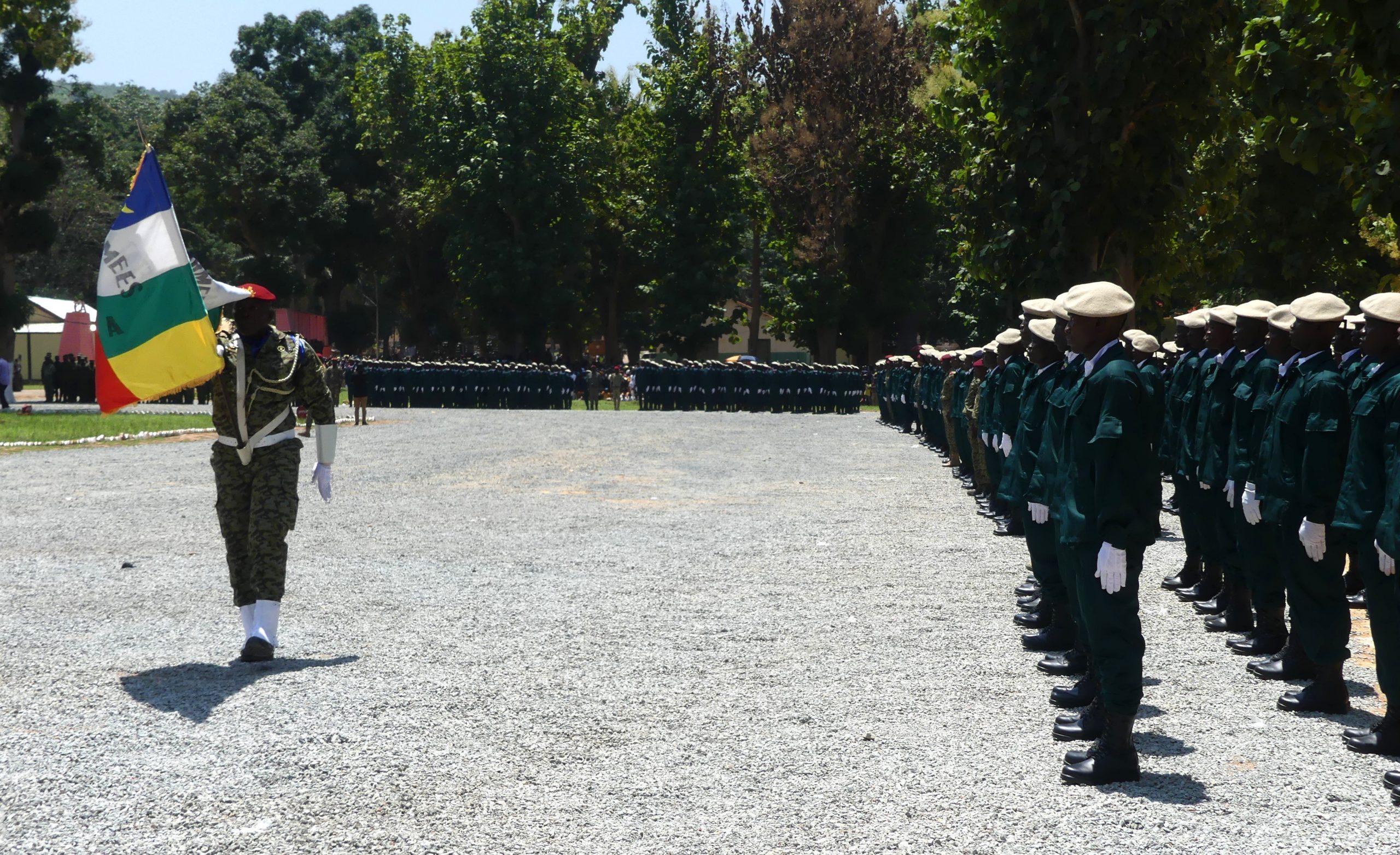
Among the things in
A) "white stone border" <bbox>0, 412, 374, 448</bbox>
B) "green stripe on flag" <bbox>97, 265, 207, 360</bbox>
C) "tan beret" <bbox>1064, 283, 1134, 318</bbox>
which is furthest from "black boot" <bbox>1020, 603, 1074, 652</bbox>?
"white stone border" <bbox>0, 412, 374, 448</bbox>

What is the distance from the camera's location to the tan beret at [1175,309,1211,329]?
1018cm

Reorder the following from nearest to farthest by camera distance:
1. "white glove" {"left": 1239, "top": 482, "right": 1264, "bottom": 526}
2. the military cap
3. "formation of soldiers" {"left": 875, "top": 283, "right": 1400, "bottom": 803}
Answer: "formation of soldiers" {"left": 875, "top": 283, "right": 1400, "bottom": 803}, the military cap, "white glove" {"left": 1239, "top": 482, "right": 1264, "bottom": 526}

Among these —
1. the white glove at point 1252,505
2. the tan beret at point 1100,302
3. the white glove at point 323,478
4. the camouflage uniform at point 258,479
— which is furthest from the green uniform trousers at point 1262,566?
the camouflage uniform at point 258,479

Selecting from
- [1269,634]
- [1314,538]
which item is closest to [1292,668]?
[1269,634]

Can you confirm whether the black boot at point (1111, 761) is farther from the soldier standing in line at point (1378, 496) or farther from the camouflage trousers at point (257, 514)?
the camouflage trousers at point (257, 514)

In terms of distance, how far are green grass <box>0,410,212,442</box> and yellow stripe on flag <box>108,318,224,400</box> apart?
2093 centimetres

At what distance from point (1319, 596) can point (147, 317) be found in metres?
6.26

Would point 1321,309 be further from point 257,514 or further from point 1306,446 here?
point 257,514

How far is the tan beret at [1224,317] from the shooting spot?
9352 millimetres

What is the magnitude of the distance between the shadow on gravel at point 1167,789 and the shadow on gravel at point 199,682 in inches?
157

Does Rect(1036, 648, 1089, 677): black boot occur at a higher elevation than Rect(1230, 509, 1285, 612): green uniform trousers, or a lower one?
lower

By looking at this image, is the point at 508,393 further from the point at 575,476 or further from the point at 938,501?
the point at 938,501

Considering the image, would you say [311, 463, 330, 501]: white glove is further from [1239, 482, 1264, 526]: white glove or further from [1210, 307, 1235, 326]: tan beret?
[1210, 307, 1235, 326]: tan beret

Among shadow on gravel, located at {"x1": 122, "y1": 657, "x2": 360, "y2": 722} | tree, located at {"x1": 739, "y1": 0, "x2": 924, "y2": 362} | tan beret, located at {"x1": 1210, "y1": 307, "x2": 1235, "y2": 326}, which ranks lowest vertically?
shadow on gravel, located at {"x1": 122, "y1": 657, "x2": 360, "y2": 722}
